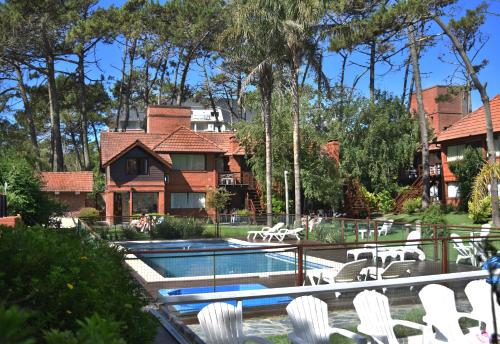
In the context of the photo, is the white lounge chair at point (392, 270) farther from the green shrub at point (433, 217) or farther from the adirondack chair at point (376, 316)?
the green shrub at point (433, 217)

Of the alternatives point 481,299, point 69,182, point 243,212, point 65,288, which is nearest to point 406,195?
point 243,212

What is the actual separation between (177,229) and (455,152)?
20.6m

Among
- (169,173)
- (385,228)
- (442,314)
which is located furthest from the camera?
(169,173)

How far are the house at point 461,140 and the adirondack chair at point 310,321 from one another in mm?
29675

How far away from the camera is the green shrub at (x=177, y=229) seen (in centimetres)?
2475

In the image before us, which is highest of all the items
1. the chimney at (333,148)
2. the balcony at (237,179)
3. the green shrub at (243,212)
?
the chimney at (333,148)

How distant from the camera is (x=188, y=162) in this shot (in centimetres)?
4094

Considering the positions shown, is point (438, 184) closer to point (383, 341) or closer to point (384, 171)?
point (384, 171)

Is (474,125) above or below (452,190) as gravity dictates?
above

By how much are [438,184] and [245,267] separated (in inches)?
1264

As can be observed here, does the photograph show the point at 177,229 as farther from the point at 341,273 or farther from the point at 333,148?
the point at 333,148

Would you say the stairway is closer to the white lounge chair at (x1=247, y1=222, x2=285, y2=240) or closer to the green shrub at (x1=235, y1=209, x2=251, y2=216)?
the green shrub at (x1=235, y1=209, x2=251, y2=216)

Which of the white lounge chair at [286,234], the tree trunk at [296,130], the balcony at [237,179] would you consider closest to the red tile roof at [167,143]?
the balcony at [237,179]

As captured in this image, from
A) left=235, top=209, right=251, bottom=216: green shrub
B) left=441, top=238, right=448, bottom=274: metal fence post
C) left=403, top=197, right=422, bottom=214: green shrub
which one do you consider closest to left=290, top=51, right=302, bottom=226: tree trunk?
left=235, top=209, right=251, bottom=216: green shrub
